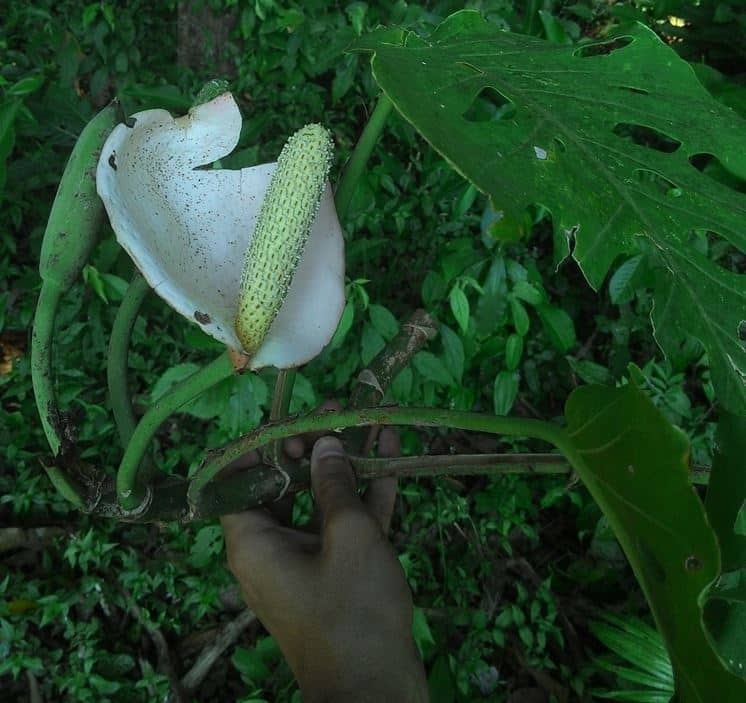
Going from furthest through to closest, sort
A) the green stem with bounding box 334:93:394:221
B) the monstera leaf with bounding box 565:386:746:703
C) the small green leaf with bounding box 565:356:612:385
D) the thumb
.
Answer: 1. the small green leaf with bounding box 565:356:612:385
2. the thumb
3. the green stem with bounding box 334:93:394:221
4. the monstera leaf with bounding box 565:386:746:703

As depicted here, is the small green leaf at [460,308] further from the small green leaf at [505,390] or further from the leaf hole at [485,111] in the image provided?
the leaf hole at [485,111]

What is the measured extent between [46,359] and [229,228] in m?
0.22

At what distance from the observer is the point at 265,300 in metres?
0.62

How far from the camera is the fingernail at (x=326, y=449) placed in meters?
0.77

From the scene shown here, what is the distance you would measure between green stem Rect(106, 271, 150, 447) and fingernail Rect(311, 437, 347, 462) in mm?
203

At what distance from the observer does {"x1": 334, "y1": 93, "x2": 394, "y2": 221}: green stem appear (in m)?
0.62

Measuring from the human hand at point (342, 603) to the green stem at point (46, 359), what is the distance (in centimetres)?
28

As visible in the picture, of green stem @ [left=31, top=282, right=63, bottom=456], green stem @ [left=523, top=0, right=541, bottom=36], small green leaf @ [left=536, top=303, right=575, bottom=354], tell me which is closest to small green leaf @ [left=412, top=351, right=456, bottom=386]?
small green leaf @ [left=536, top=303, right=575, bottom=354]

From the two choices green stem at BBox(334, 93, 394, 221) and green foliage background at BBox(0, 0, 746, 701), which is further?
green foliage background at BBox(0, 0, 746, 701)

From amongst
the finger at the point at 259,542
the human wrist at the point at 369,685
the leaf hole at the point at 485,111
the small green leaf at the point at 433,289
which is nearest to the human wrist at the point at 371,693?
the human wrist at the point at 369,685

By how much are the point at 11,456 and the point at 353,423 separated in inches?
39.6

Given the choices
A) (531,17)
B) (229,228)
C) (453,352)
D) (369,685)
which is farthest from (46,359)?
(531,17)

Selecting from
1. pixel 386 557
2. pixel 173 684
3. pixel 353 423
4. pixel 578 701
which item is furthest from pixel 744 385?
pixel 173 684

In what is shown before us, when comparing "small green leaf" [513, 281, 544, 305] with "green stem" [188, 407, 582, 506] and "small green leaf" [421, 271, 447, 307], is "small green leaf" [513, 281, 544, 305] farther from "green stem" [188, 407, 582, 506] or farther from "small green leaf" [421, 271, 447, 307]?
"green stem" [188, 407, 582, 506]
